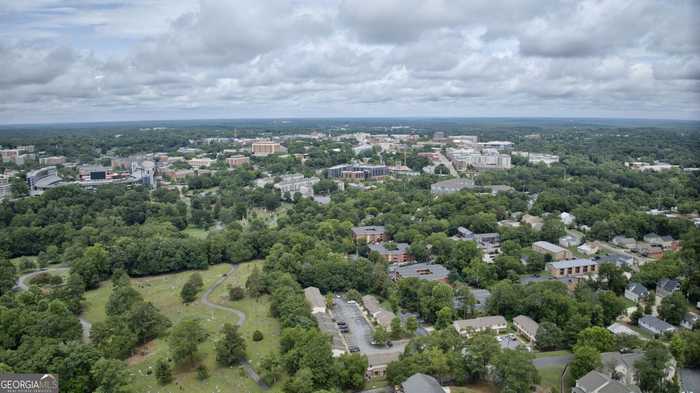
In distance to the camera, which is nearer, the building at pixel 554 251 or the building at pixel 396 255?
the building at pixel 554 251

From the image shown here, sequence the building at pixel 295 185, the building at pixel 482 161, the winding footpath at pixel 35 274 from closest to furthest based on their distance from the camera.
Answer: the winding footpath at pixel 35 274 < the building at pixel 295 185 < the building at pixel 482 161

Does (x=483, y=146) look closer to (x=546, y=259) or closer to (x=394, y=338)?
(x=546, y=259)

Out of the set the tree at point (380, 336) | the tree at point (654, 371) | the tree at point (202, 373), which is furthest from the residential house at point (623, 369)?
the tree at point (202, 373)

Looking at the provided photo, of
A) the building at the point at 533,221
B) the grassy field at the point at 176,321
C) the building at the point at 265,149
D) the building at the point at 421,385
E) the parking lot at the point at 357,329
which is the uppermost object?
the building at the point at 265,149

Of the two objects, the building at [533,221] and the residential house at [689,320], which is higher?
the building at [533,221]

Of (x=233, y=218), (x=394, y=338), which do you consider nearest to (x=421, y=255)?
(x=394, y=338)

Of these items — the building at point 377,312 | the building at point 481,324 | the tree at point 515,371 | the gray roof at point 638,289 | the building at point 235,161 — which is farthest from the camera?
the building at point 235,161

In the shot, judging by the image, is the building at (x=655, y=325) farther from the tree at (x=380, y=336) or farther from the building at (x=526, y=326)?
the tree at (x=380, y=336)
